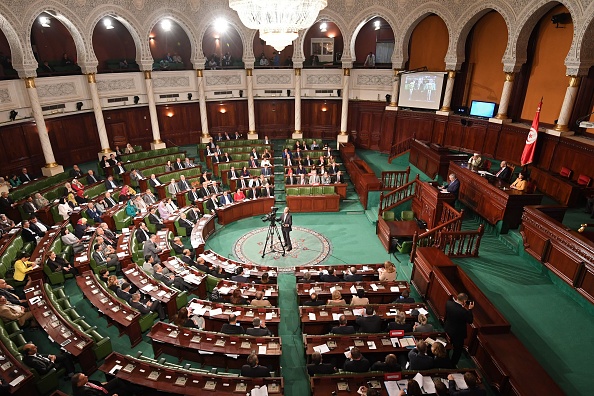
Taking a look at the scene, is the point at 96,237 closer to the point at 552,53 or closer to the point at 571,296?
the point at 571,296

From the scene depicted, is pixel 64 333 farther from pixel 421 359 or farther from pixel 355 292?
pixel 421 359

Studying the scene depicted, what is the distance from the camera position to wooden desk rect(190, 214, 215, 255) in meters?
10.6

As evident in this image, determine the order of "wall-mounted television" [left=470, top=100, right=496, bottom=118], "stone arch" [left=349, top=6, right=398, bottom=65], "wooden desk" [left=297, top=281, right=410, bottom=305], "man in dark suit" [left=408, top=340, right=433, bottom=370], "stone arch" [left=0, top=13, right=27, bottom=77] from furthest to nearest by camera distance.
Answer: "stone arch" [left=349, top=6, right=398, bottom=65] → "wall-mounted television" [left=470, top=100, right=496, bottom=118] → "stone arch" [left=0, top=13, right=27, bottom=77] → "wooden desk" [left=297, top=281, right=410, bottom=305] → "man in dark suit" [left=408, top=340, right=433, bottom=370]

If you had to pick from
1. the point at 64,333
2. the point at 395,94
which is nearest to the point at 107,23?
the point at 395,94

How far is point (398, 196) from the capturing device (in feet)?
43.2

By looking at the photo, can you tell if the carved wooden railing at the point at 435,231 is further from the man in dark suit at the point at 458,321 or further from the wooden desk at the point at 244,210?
the wooden desk at the point at 244,210

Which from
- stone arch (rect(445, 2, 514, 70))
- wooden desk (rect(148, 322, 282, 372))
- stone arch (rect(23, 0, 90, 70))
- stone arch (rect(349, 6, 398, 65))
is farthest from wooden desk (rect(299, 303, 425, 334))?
stone arch (rect(349, 6, 398, 65))

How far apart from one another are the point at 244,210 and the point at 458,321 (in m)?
8.87

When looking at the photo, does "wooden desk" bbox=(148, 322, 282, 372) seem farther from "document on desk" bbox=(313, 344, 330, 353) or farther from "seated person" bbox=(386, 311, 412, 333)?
"seated person" bbox=(386, 311, 412, 333)

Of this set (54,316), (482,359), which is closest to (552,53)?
(482,359)

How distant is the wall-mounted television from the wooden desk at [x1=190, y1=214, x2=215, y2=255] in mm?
11516

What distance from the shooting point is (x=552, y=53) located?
13266mm

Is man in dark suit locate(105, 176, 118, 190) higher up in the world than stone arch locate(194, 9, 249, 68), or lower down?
lower down

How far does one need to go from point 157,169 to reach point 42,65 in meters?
6.60
